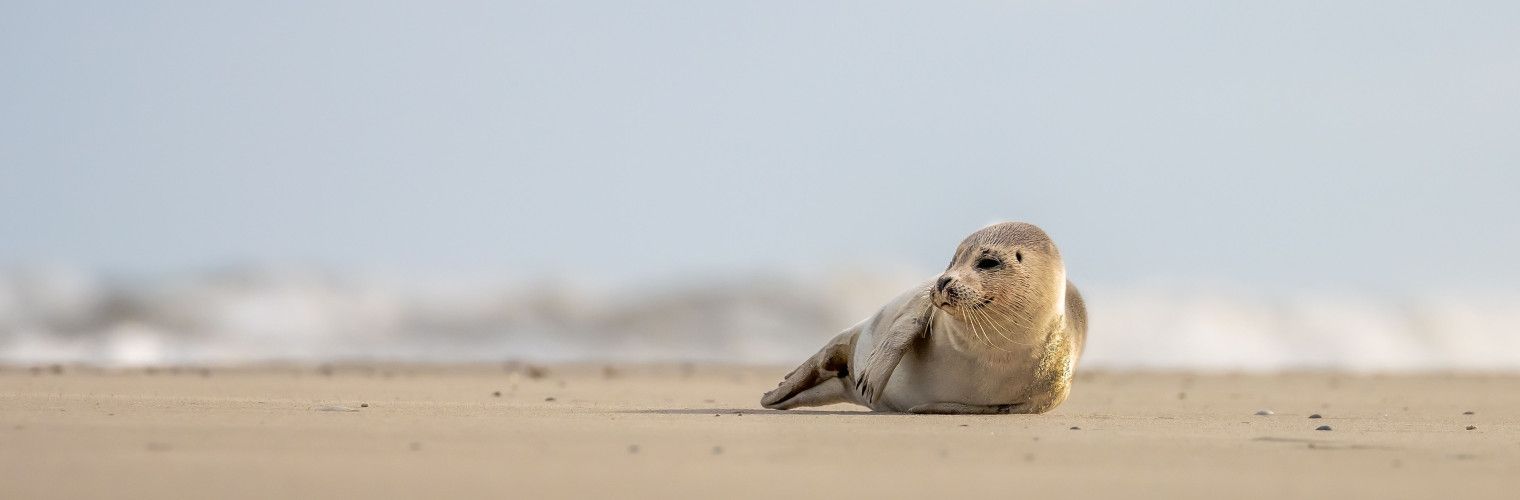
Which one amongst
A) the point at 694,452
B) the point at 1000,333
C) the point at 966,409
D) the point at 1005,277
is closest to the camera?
the point at 694,452

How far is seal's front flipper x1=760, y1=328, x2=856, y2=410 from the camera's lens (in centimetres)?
1021

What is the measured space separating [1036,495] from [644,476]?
1116 millimetres

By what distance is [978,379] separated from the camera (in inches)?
353

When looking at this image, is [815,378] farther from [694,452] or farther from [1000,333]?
[694,452]

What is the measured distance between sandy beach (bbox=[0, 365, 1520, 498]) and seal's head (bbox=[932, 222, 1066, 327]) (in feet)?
1.79

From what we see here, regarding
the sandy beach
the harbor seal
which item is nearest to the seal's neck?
the harbor seal

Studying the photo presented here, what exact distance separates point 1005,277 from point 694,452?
3.30 meters

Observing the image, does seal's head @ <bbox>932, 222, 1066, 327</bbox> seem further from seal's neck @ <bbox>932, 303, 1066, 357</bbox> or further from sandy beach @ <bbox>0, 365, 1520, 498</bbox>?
sandy beach @ <bbox>0, 365, 1520, 498</bbox>

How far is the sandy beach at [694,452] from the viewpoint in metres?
4.72

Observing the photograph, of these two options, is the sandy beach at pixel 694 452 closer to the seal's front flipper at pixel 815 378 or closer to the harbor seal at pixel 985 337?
the harbor seal at pixel 985 337

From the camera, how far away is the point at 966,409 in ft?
29.5

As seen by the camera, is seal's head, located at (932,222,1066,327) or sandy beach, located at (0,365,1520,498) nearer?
sandy beach, located at (0,365,1520,498)

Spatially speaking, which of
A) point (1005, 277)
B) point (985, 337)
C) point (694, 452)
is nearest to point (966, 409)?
point (985, 337)

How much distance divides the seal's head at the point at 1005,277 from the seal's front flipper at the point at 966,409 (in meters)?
0.49
